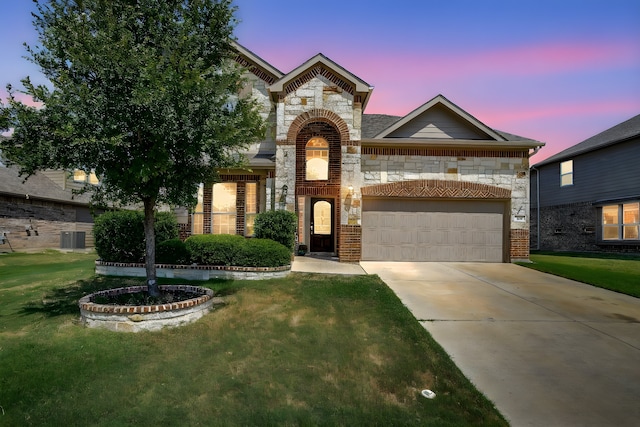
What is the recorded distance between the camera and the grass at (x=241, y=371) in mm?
3398

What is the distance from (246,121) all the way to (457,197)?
32.3 ft

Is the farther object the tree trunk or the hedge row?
the hedge row

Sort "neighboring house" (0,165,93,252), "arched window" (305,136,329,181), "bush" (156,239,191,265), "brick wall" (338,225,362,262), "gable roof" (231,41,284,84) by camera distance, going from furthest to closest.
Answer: "neighboring house" (0,165,93,252)
"gable roof" (231,41,284,84)
"arched window" (305,136,329,181)
"brick wall" (338,225,362,262)
"bush" (156,239,191,265)

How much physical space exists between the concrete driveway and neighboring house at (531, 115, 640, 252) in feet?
41.4

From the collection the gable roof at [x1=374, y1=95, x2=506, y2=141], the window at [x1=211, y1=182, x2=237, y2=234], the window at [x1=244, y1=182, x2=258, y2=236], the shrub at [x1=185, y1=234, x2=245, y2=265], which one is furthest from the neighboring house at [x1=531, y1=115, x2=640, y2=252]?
the shrub at [x1=185, y1=234, x2=245, y2=265]

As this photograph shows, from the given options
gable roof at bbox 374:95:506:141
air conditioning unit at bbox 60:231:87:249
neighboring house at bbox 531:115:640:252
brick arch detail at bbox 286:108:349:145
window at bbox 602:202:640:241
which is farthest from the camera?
air conditioning unit at bbox 60:231:87:249

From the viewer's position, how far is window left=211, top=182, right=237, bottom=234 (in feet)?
47.0

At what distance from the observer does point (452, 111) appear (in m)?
13.9

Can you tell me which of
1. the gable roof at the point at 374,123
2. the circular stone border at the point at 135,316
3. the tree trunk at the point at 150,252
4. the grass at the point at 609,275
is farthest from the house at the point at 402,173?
the circular stone border at the point at 135,316

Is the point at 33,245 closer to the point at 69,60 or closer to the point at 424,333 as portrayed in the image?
the point at 69,60

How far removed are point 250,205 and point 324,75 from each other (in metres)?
6.05

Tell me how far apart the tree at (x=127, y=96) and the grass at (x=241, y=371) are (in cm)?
227

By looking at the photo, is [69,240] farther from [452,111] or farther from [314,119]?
[452,111]

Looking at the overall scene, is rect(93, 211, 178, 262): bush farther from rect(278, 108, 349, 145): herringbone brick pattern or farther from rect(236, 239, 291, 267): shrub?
rect(278, 108, 349, 145): herringbone brick pattern
